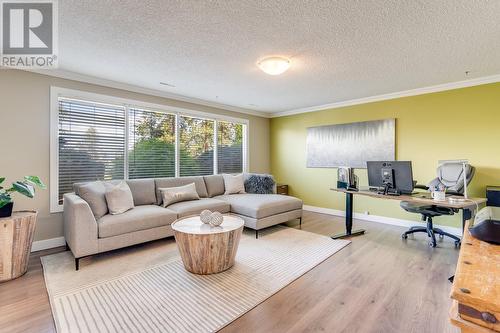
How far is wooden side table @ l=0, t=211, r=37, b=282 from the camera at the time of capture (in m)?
2.32

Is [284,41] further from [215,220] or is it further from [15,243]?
[15,243]

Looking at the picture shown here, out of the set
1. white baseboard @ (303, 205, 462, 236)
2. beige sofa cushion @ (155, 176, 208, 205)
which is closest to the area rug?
beige sofa cushion @ (155, 176, 208, 205)

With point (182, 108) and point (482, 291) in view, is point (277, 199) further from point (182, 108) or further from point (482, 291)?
point (482, 291)

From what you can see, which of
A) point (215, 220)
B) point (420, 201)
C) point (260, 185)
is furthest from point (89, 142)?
point (420, 201)

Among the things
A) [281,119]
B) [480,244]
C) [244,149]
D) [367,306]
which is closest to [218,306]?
[367,306]

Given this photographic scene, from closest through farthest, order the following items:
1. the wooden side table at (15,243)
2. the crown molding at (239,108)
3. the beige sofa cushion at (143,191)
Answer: the wooden side table at (15,243) → the crown molding at (239,108) → the beige sofa cushion at (143,191)

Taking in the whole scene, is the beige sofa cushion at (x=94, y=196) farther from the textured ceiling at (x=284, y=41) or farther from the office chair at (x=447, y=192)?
the office chair at (x=447, y=192)

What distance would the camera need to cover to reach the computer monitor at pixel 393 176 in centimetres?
298

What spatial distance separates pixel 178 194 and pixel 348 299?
9.06 ft

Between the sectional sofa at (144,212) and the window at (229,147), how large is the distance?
2.81ft

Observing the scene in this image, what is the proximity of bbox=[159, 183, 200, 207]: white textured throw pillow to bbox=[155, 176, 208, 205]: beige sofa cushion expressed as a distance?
11 centimetres

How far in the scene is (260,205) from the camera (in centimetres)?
371

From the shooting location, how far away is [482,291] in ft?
1.94

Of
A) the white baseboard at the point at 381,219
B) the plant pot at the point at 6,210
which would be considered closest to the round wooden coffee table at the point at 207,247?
the plant pot at the point at 6,210
